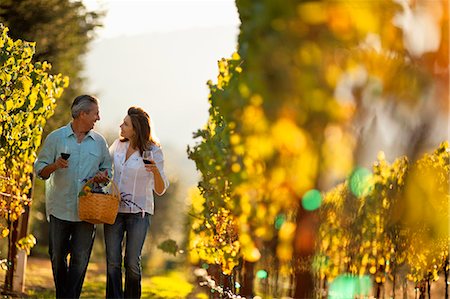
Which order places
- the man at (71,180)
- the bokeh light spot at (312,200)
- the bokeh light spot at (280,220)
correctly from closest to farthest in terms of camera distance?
the bokeh light spot at (312,200) < the bokeh light spot at (280,220) < the man at (71,180)

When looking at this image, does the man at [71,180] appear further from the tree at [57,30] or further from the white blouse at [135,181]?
the tree at [57,30]

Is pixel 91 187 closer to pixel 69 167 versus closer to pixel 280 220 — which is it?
pixel 69 167

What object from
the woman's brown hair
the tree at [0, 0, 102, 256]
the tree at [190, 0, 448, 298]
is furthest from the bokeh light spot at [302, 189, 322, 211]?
the tree at [0, 0, 102, 256]

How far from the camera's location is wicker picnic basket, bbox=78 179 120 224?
6.65 m

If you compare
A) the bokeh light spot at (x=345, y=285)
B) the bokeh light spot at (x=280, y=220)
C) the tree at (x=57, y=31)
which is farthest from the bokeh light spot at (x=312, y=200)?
the tree at (x=57, y=31)

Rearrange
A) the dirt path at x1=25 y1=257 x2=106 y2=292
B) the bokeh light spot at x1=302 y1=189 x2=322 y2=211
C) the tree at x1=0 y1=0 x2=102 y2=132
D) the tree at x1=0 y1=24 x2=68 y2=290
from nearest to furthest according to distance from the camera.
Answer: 1. the bokeh light spot at x1=302 y1=189 x2=322 y2=211
2. the tree at x1=0 y1=24 x2=68 y2=290
3. the dirt path at x1=25 y1=257 x2=106 y2=292
4. the tree at x1=0 y1=0 x2=102 y2=132

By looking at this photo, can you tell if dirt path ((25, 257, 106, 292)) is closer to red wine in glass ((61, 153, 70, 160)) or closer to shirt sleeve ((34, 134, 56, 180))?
shirt sleeve ((34, 134, 56, 180))

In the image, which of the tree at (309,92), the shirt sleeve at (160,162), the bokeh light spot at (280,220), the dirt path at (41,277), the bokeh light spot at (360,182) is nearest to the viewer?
the tree at (309,92)

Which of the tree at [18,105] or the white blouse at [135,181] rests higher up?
the tree at [18,105]

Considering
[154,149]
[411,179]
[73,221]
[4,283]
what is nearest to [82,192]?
[73,221]

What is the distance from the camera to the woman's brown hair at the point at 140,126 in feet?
23.8

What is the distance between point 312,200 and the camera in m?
5.04

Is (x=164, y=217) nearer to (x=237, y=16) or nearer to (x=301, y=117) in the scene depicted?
(x=237, y=16)

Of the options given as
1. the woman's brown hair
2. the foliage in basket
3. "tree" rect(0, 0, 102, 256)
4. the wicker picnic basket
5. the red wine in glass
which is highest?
"tree" rect(0, 0, 102, 256)
